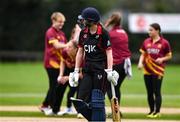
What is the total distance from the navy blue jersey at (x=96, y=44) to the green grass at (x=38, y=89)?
21.9ft

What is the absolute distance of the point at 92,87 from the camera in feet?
45.2

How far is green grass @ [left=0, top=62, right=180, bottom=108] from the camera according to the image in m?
21.7

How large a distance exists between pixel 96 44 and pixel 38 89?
13.5 meters

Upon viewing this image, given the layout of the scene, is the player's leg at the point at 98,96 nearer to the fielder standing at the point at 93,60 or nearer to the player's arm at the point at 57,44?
the fielder standing at the point at 93,60

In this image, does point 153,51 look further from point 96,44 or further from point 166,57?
point 96,44

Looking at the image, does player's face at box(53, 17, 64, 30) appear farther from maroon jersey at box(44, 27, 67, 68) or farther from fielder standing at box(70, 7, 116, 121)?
fielder standing at box(70, 7, 116, 121)

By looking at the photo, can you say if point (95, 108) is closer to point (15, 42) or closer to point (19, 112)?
point (19, 112)

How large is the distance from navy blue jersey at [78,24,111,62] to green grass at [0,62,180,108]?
6661mm

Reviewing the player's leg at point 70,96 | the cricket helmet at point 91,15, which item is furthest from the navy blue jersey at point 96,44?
the player's leg at point 70,96

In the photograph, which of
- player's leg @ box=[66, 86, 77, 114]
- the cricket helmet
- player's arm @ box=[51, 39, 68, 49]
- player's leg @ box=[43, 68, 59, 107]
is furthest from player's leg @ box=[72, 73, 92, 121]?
player's leg @ box=[43, 68, 59, 107]

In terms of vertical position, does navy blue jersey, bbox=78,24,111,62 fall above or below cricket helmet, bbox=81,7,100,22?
below

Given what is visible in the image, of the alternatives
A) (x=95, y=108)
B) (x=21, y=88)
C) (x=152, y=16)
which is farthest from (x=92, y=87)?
(x=152, y=16)

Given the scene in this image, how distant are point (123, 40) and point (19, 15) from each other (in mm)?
32946

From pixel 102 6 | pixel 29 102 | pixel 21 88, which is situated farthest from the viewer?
→ pixel 102 6
